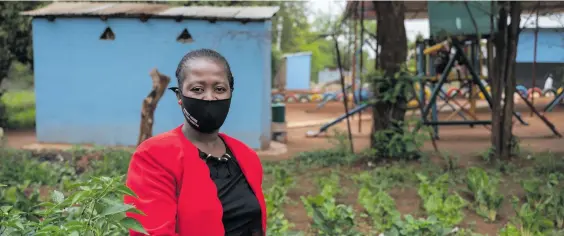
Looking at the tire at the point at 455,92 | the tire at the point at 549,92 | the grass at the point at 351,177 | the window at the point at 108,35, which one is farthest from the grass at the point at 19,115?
the tire at the point at 549,92

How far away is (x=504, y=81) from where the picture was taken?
27.7 feet

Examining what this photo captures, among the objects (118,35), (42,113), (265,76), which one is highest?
(118,35)

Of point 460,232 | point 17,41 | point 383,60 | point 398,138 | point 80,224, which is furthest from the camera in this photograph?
point 17,41

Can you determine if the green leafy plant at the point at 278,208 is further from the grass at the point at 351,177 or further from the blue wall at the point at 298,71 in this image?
the blue wall at the point at 298,71

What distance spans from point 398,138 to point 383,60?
1.30 meters

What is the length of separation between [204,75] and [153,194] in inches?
17.5

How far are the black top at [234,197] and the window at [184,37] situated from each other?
1014cm

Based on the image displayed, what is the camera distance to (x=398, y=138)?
881cm

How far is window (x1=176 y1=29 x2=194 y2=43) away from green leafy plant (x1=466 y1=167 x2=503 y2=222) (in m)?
7.21

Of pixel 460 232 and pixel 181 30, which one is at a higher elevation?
pixel 181 30

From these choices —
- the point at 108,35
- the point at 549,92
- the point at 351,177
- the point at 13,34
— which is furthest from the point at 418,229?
the point at 549,92

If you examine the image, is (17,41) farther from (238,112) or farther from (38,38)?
(238,112)

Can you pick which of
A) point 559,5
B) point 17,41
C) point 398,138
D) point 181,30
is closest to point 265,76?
point 181,30

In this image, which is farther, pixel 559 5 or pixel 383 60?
pixel 559 5
